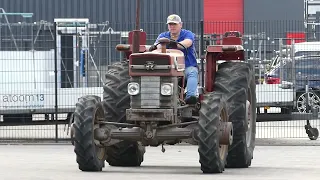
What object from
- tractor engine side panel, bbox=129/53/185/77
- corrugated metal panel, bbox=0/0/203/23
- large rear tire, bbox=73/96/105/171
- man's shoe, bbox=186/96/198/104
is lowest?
large rear tire, bbox=73/96/105/171

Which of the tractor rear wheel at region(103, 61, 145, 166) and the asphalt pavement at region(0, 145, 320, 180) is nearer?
the asphalt pavement at region(0, 145, 320, 180)

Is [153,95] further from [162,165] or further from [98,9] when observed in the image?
[98,9]

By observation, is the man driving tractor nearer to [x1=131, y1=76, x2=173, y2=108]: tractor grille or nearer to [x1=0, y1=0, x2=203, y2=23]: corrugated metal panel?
[x1=131, y1=76, x2=173, y2=108]: tractor grille

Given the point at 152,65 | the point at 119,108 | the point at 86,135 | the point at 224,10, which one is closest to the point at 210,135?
the point at 152,65

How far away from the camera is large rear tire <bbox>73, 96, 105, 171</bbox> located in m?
14.1

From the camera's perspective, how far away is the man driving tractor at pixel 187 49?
14.9m

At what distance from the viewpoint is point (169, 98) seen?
46.5 ft

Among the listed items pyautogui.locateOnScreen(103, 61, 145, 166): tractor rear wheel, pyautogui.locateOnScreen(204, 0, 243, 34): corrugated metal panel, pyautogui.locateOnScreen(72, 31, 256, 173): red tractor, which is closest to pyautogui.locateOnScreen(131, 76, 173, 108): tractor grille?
pyautogui.locateOnScreen(72, 31, 256, 173): red tractor

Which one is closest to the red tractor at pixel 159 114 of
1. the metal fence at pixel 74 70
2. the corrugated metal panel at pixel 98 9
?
the metal fence at pixel 74 70

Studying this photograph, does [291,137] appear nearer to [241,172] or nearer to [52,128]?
[52,128]

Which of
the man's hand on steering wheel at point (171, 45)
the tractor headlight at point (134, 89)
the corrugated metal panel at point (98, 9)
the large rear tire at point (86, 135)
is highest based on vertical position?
the corrugated metal panel at point (98, 9)

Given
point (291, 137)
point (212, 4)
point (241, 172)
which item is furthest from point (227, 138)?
point (212, 4)

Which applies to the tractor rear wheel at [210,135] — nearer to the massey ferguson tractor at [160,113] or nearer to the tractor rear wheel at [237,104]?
the massey ferguson tractor at [160,113]

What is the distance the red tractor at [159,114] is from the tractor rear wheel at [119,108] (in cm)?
1
